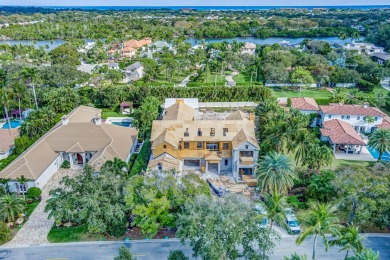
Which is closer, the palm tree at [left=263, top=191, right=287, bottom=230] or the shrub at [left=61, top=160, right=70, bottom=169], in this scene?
the palm tree at [left=263, top=191, right=287, bottom=230]

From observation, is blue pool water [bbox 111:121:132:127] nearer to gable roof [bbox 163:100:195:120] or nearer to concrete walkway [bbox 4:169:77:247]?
gable roof [bbox 163:100:195:120]

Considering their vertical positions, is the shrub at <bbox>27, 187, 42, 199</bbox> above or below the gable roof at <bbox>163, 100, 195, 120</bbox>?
below

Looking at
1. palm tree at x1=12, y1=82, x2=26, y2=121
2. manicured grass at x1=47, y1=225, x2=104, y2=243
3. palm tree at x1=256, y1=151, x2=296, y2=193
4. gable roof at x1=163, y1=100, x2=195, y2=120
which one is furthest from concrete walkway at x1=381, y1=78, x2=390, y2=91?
palm tree at x1=12, y1=82, x2=26, y2=121

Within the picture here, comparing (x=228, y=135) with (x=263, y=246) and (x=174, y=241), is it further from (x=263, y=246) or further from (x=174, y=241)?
(x=263, y=246)

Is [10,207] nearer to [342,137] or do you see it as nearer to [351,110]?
[342,137]

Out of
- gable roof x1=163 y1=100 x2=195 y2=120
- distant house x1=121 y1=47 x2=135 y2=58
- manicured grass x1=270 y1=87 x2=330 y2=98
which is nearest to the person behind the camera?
gable roof x1=163 y1=100 x2=195 y2=120

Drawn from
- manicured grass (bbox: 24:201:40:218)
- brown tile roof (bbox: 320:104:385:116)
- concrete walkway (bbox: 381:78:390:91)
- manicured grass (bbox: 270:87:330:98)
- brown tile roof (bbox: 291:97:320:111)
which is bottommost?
manicured grass (bbox: 24:201:40:218)
